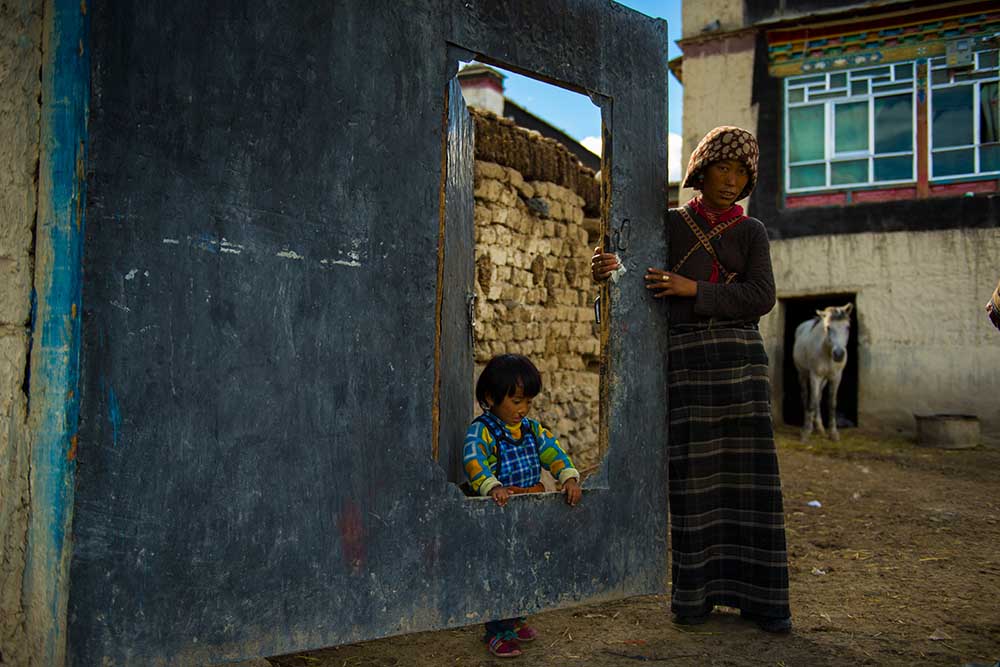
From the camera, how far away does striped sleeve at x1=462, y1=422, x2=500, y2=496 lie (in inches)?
108

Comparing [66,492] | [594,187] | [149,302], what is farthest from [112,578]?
[594,187]

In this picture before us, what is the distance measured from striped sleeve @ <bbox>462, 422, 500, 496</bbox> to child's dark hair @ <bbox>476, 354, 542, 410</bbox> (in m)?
0.16

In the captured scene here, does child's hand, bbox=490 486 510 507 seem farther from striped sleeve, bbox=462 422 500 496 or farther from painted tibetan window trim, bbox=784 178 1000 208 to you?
painted tibetan window trim, bbox=784 178 1000 208

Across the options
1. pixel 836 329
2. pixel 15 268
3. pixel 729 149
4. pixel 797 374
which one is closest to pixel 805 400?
pixel 797 374

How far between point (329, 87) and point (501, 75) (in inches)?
521

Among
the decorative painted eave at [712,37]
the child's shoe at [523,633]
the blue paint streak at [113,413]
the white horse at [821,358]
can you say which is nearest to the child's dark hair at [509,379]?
the child's shoe at [523,633]

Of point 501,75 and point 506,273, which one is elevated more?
point 501,75

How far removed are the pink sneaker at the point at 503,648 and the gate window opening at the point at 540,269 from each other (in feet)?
5.80

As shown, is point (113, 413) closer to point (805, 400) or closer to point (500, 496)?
point (500, 496)

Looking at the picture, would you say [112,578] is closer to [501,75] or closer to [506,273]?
[506,273]

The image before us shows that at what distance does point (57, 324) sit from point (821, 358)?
9.63 m

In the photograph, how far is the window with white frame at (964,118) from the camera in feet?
33.9

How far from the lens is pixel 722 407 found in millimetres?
2965

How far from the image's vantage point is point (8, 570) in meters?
2.05
